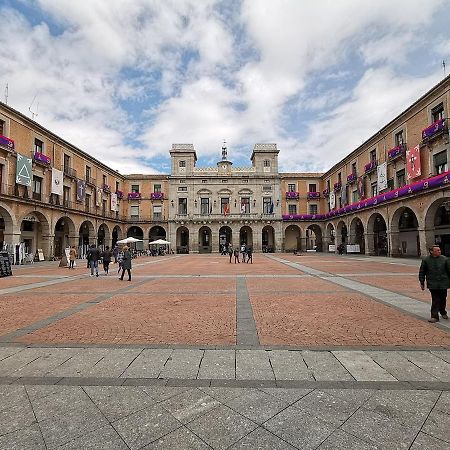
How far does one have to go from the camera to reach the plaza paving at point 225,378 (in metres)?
2.37

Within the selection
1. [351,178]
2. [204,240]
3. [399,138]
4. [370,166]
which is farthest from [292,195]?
[399,138]

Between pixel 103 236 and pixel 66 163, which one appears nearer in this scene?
pixel 66 163

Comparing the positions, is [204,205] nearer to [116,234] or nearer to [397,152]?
[116,234]

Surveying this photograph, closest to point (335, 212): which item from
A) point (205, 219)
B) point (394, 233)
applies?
point (394, 233)

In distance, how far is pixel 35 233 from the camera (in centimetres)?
2762

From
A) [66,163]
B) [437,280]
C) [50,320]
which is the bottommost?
[50,320]

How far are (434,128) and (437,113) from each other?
6.36 feet

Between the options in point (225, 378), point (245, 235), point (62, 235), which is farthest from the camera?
point (245, 235)

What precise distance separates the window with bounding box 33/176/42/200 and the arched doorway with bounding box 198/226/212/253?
2426cm

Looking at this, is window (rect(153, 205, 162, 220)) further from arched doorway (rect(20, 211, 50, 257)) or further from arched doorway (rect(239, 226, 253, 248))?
arched doorway (rect(20, 211, 50, 257))

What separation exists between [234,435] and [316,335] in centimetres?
295

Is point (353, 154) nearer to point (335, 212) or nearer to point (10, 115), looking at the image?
point (335, 212)

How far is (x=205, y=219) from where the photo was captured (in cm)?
4500

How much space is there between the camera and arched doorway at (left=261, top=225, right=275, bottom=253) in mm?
46219
